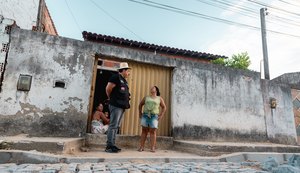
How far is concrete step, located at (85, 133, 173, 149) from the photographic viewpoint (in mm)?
5270

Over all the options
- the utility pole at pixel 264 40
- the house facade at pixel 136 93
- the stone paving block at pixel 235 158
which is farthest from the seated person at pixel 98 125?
the utility pole at pixel 264 40

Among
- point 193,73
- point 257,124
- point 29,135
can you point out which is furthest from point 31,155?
point 257,124

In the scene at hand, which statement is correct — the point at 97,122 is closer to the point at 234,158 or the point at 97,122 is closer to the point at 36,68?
the point at 36,68

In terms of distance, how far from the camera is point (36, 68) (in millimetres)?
5340

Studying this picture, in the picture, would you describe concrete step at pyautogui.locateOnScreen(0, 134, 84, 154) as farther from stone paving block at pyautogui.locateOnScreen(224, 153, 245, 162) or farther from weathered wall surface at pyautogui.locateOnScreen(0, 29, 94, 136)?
stone paving block at pyautogui.locateOnScreen(224, 153, 245, 162)

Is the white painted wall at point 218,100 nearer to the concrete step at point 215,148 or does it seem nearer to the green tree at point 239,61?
the concrete step at point 215,148

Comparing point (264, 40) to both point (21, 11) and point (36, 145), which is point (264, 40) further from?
point (36, 145)

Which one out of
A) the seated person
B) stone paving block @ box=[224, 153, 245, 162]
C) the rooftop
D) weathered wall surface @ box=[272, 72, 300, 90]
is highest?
the rooftop

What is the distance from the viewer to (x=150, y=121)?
5.05 meters

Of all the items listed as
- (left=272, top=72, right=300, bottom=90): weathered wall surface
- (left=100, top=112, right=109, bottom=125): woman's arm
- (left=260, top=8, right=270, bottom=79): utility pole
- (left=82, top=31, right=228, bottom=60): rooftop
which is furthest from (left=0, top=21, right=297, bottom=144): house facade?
(left=82, top=31, right=228, bottom=60): rooftop

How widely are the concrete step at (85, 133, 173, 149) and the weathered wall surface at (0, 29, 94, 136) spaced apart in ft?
1.13

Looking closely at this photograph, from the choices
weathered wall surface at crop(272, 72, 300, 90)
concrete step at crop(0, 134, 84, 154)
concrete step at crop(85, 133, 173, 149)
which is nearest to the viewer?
concrete step at crop(0, 134, 84, 154)

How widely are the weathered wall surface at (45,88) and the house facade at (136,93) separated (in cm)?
2

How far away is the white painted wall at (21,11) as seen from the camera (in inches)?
261
